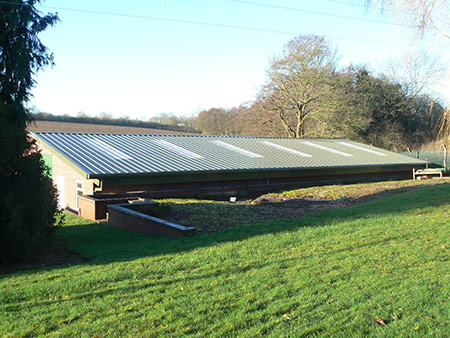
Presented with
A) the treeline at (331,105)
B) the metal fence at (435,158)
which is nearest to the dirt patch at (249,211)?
the metal fence at (435,158)

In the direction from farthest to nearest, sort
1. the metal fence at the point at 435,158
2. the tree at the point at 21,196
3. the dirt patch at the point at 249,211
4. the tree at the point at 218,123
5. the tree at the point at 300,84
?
1. the tree at the point at 218,123
2. the tree at the point at 300,84
3. the metal fence at the point at 435,158
4. the dirt patch at the point at 249,211
5. the tree at the point at 21,196

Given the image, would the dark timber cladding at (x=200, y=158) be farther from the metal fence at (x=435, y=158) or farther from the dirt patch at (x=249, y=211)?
the metal fence at (x=435, y=158)

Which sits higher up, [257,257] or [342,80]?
[342,80]

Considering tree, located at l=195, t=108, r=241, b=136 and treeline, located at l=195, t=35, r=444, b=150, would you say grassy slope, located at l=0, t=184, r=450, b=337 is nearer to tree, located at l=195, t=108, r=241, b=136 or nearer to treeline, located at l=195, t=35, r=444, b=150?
treeline, located at l=195, t=35, r=444, b=150

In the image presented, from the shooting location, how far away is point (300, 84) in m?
40.9

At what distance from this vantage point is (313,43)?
3997 centimetres

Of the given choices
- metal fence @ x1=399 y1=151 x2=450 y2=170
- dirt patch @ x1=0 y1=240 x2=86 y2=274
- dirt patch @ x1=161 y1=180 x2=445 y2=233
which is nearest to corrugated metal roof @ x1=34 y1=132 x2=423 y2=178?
dirt patch @ x1=161 y1=180 x2=445 y2=233

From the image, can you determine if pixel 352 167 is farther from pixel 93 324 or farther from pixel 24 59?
pixel 93 324

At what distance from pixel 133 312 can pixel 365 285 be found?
3194mm

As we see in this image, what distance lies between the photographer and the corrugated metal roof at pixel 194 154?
17.1m

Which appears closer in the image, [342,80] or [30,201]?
[30,201]

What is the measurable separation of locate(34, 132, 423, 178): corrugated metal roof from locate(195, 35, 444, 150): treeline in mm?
12178

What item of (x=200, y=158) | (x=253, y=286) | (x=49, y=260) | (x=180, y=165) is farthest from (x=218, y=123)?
(x=253, y=286)

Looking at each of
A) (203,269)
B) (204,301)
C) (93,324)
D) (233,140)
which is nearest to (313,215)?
(203,269)
